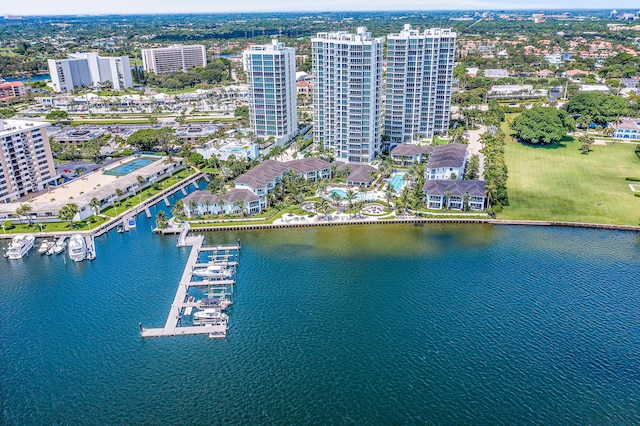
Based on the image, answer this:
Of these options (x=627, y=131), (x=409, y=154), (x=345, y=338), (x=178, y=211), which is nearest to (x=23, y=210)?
(x=178, y=211)

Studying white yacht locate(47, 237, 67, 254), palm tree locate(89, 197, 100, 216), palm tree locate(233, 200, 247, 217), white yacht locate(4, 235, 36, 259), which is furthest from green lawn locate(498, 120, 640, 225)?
white yacht locate(4, 235, 36, 259)

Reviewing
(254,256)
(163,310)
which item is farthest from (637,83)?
(163,310)

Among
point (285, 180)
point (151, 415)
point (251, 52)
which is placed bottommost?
point (151, 415)

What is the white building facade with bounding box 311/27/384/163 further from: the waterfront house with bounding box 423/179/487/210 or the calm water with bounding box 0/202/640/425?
the calm water with bounding box 0/202/640/425

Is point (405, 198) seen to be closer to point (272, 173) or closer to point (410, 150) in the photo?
point (272, 173)

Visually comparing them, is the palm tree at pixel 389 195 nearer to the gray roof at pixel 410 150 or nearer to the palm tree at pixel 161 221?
the gray roof at pixel 410 150

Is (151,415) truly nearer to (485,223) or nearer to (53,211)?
(53,211)
